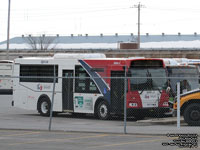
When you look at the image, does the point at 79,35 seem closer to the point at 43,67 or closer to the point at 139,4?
the point at 139,4

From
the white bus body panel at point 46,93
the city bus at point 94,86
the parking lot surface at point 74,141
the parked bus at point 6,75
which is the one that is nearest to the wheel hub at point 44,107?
the city bus at point 94,86

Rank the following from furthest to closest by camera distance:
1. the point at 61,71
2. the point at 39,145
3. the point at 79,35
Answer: the point at 79,35 → the point at 61,71 → the point at 39,145

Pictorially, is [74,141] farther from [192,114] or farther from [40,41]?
[40,41]

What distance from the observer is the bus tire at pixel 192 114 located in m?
23.1

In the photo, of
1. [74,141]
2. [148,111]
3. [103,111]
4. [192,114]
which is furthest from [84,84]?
[74,141]

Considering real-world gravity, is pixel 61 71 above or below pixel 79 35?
below

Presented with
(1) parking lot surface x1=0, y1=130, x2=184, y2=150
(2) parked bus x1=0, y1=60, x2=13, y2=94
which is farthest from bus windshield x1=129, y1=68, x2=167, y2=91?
(2) parked bus x1=0, y1=60, x2=13, y2=94

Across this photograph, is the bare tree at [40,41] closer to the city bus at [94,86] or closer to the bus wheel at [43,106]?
the city bus at [94,86]

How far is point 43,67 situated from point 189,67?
7.09 m

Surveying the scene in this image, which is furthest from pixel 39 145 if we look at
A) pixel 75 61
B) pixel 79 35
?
pixel 79 35

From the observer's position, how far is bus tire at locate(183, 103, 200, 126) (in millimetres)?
23125

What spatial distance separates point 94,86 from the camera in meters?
27.2

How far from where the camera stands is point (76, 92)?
27.8 metres

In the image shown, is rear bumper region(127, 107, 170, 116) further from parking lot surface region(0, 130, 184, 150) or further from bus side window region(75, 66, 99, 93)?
parking lot surface region(0, 130, 184, 150)
